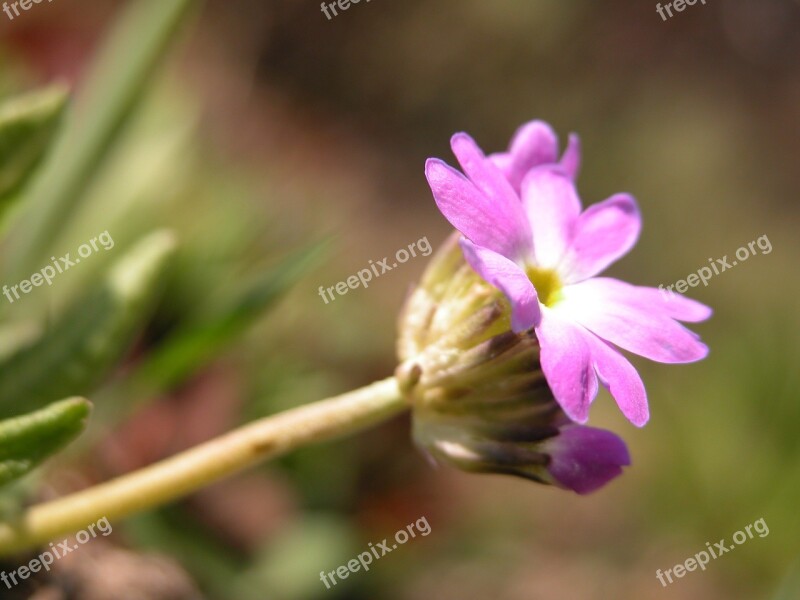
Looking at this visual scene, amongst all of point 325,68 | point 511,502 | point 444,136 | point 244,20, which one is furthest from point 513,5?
point 511,502

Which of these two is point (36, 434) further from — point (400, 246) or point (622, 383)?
point (400, 246)

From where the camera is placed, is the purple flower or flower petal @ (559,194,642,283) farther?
flower petal @ (559,194,642,283)

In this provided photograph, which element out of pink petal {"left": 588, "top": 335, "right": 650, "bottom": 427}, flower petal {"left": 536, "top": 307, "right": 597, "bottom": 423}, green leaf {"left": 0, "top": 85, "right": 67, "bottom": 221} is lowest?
pink petal {"left": 588, "top": 335, "right": 650, "bottom": 427}

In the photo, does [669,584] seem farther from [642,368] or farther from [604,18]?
[604,18]

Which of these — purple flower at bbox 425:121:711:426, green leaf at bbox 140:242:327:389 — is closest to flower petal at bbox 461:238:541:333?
purple flower at bbox 425:121:711:426

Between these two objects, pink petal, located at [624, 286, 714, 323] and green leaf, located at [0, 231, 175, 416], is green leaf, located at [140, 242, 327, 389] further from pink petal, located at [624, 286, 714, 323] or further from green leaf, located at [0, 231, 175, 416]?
pink petal, located at [624, 286, 714, 323]

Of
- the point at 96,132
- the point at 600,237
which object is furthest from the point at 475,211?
the point at 96,132
